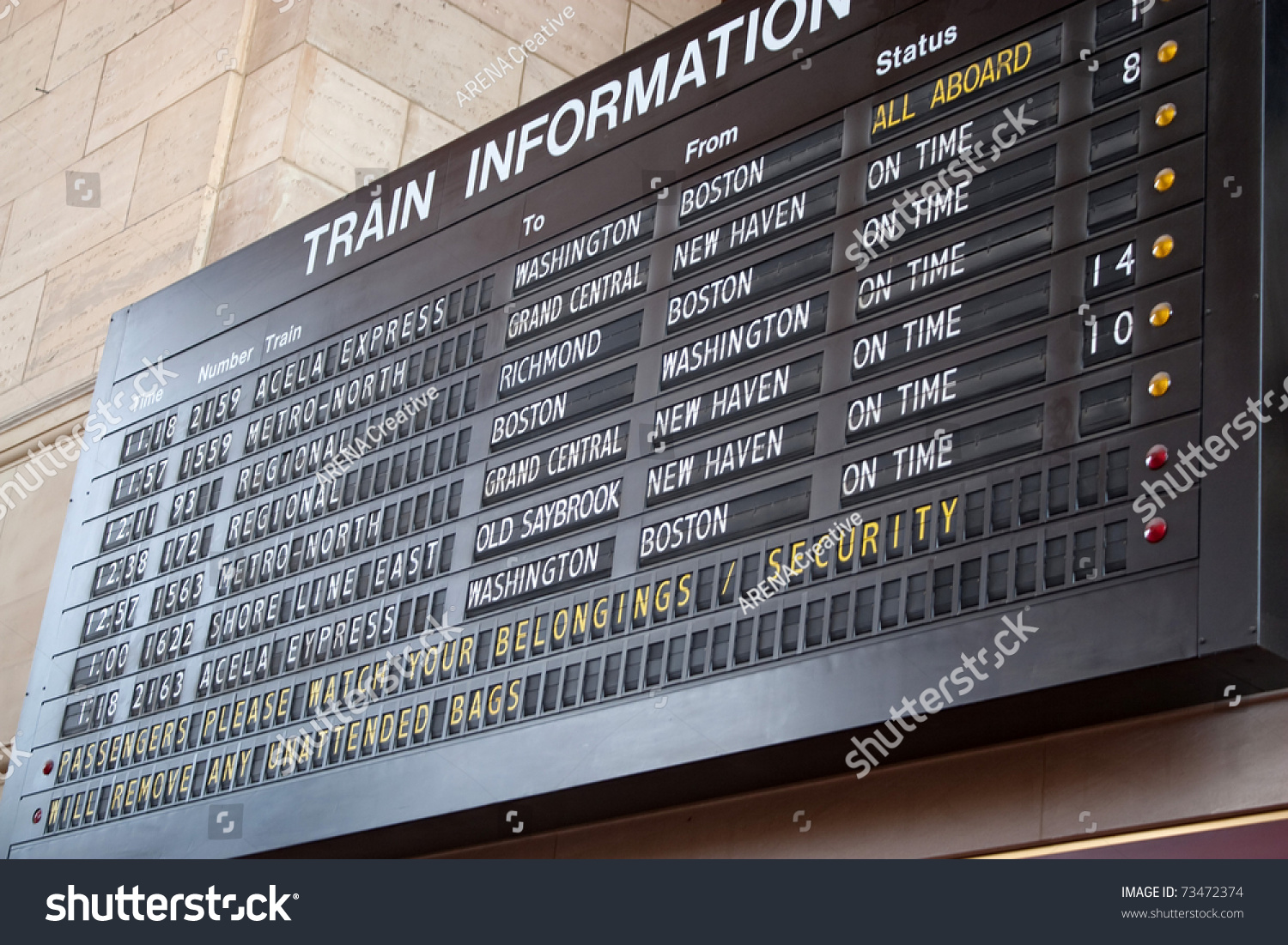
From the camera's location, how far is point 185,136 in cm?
1180

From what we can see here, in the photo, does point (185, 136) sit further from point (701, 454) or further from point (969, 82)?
point (969, 82)

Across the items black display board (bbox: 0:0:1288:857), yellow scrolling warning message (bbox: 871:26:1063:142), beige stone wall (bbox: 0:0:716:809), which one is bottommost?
black display board (bbox: 0:0:1288:857)

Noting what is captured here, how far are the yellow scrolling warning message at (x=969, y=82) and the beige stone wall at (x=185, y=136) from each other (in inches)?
218

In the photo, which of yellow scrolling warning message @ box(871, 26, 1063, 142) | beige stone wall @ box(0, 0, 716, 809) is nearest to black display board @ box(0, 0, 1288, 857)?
yellow scrolling warning message @ box(871, 26, 1063, 142)

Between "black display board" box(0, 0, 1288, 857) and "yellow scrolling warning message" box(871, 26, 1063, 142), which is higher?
"yellow scrolling warning message" box(871, 26, 1063, 142)

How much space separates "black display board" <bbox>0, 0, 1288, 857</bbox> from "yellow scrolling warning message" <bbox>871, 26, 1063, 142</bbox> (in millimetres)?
13

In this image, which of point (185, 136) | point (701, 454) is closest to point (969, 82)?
point (701, 454)

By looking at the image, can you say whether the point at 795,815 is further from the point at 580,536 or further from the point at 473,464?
the point at 473,464

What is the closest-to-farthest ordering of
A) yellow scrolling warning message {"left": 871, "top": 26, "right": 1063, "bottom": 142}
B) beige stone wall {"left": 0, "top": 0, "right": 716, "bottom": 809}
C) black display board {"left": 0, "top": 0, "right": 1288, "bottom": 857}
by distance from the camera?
black display board {"left": 0, "top": 0, "right": 1288, "bottom": 857} < yellow scrolling warning message {"left": 871, "top": 26, "right": 1063, "bottom": 142} < beige stone wall {"left": 0, "top": 0, "right": 716, "bottom": 809}

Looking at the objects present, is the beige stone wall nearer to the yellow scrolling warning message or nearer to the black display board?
the black display board

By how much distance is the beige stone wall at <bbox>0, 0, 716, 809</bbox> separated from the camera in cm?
1127

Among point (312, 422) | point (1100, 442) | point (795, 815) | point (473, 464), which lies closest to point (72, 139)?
point (312, 422)

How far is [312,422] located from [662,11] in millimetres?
6141

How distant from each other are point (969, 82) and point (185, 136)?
23.0 ft
